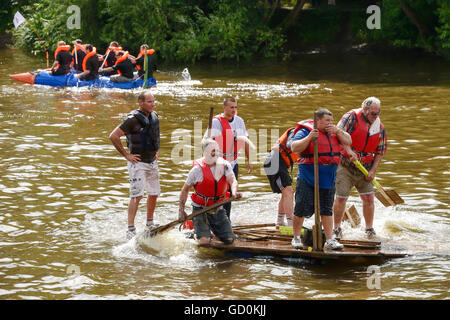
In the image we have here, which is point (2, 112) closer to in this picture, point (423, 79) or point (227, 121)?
point (227, 121)

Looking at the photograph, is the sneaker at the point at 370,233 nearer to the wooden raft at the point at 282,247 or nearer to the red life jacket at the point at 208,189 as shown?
the wooden raft at the point at 282,247

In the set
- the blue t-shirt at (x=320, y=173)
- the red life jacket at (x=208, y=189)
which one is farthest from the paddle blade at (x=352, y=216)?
the red life jacket at (x=208, y=189)

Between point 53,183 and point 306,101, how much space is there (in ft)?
→ 31.6

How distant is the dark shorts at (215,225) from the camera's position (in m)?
8.87

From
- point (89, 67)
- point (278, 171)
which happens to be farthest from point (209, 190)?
point (89, 67)

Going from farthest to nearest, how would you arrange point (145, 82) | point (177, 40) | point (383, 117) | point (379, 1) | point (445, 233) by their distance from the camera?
point (379, 1) → point (177, 40) → point (145, 82) → point (383, 117) → point (445, 233)

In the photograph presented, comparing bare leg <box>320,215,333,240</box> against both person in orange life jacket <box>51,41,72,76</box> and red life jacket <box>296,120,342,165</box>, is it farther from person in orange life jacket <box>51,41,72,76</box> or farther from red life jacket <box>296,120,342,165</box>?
person in orange life jacket <box>51,41,72,76</box>

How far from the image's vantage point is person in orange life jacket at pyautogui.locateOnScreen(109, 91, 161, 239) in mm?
9398

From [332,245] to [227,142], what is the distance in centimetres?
210

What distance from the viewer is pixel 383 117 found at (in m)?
17.6

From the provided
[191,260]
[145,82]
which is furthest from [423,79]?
[191,260]

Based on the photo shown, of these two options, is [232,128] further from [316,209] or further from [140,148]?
[316,209]

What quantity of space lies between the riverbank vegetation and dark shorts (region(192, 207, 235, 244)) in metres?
20.0
